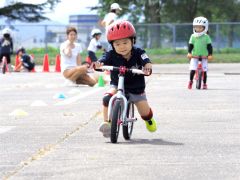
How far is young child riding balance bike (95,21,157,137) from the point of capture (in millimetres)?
9641

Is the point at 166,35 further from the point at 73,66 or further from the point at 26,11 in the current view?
the point at 73,66

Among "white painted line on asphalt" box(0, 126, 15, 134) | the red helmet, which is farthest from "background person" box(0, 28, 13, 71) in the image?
the red helmet

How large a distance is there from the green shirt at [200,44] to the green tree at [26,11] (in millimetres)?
41190

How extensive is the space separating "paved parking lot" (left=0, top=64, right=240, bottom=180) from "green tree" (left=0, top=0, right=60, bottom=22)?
43664 mm

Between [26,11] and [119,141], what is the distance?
170 ft

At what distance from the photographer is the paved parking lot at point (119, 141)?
7.44m

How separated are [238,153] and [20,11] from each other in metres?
52.9

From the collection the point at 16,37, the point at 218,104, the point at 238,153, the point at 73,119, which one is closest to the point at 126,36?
the point at 238,153

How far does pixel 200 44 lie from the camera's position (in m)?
19.3

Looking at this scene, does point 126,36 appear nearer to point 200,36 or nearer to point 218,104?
point 218,104

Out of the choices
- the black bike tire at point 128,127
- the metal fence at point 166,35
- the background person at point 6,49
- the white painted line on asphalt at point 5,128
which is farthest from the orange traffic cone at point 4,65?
the black bike tire at point 128,127

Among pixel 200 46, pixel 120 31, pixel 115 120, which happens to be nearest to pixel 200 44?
pixel 200 46

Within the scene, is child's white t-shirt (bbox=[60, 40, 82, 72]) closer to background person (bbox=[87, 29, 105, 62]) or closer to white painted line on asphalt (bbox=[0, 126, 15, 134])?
background person (bbox=[87, 29, 105, 62])

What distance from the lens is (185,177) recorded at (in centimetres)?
705
